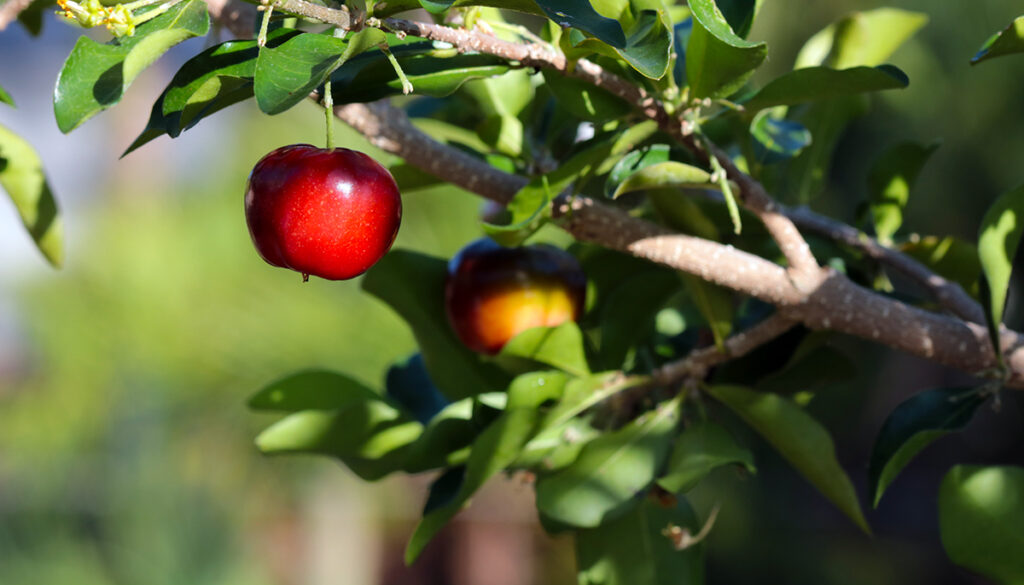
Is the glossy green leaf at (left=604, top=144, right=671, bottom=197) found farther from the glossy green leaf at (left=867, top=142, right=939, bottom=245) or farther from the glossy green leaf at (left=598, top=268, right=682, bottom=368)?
the glossy green leaf at (left=867, top=142, right=939, bottom=245)

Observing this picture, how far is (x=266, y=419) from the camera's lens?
263cm

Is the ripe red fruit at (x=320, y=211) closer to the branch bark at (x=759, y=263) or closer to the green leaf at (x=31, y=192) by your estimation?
the branch bark at (x=759, y=263)

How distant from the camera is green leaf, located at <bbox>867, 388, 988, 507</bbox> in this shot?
1.42 ft

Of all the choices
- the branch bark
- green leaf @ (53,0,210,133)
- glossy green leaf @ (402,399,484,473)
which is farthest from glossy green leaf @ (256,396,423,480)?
green leaf @ (53,0,210,133)

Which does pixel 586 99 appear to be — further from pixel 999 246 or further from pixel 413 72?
pixel 999 246

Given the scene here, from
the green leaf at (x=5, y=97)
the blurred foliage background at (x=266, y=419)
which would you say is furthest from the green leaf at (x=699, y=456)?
the blurred foliage background at (x=266, y=419)

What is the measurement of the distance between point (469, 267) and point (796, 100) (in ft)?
0.76

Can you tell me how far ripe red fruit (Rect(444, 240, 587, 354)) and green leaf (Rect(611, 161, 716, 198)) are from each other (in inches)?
6.6

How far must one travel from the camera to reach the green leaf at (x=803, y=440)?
47 centimetres

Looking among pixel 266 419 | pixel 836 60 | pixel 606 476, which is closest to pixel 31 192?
pixel 606 476

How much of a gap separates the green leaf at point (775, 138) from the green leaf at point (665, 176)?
0.40ft

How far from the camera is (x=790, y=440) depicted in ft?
1.56

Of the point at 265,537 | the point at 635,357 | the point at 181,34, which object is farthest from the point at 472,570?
the point at 181,34

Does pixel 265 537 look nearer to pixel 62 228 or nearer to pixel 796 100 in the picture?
pixel 62 228
